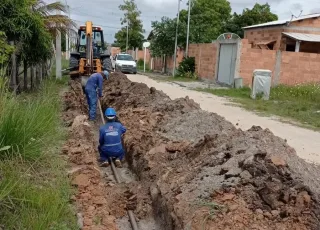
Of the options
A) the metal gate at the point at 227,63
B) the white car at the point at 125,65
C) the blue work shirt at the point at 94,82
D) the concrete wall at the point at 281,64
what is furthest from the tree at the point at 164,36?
the blue work shirt at the point at 94,82

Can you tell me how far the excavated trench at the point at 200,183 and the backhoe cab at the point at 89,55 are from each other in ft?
22.5

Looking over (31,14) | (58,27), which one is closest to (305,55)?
(58,27)

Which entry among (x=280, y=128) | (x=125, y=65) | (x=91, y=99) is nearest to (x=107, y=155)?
(x=91, y=99)

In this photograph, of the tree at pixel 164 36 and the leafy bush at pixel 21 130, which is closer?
the leafy bush at pixel 21 130

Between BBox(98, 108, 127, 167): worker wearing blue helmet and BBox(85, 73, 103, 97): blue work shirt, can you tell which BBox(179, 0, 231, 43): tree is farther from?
BBox(98, 108, 127, 167): worker wearing blue helmet

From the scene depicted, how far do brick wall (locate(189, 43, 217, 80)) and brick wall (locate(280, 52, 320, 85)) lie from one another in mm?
4558

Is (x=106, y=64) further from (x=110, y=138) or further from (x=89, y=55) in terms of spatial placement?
(x=110, y=138)

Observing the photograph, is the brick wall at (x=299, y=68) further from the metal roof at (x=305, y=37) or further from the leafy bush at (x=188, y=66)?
the leafy bush at (x=188, y=66)

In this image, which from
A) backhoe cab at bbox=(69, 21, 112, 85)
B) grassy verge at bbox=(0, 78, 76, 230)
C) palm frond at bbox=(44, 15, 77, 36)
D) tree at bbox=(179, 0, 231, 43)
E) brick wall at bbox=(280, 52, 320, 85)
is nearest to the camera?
grassy verge at bbox=(0, 78, 76, 230)

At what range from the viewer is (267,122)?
1198 centimetres

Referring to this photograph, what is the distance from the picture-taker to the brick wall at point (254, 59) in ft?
71.2

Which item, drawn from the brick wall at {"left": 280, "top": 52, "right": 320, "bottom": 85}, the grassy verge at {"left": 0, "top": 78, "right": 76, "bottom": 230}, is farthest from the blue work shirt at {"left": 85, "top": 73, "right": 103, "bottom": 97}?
the brick wall at {"left": 280, "top": 52, "right": 320, "bottom": 85}

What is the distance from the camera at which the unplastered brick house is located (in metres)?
26.6

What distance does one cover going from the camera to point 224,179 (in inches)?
187
